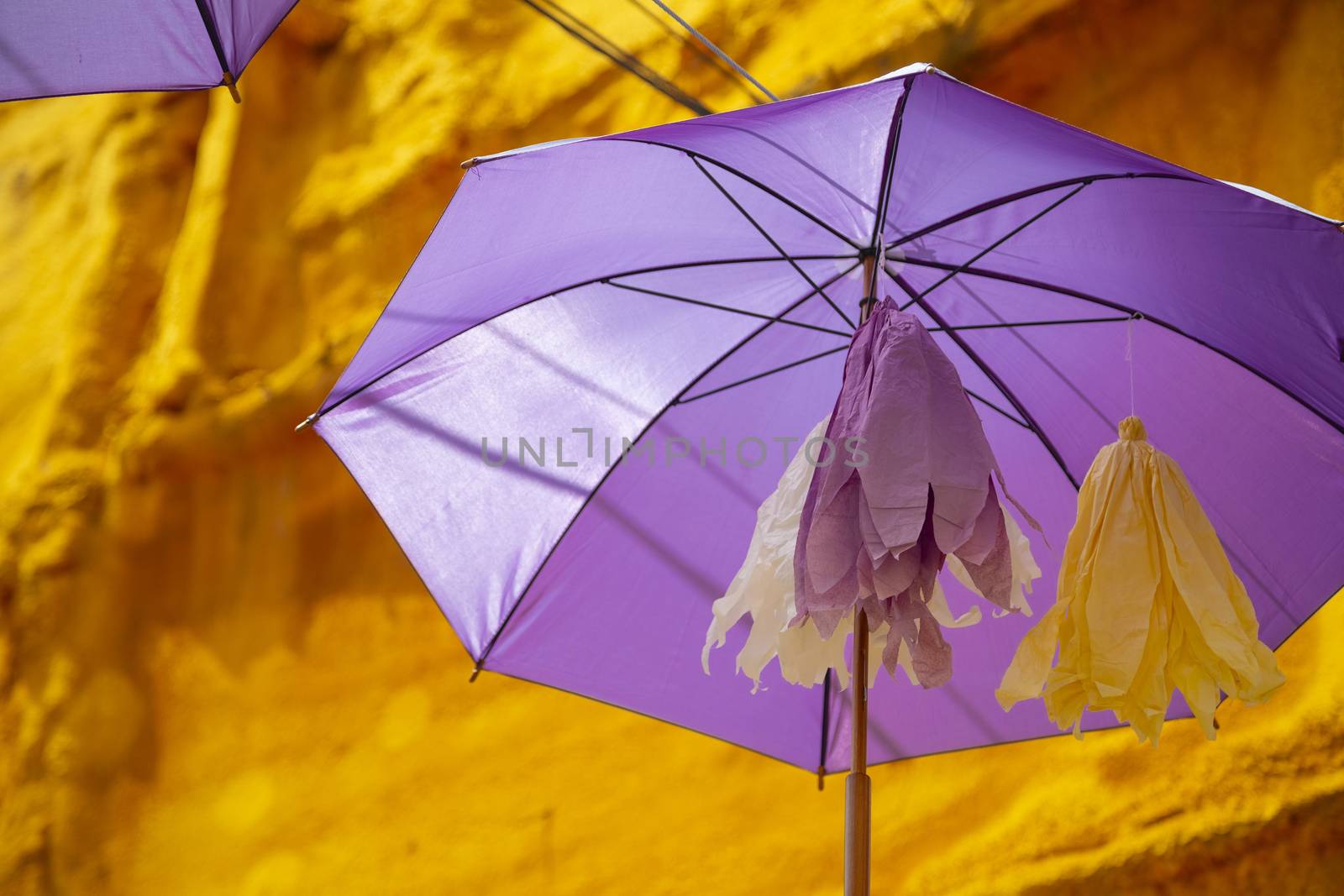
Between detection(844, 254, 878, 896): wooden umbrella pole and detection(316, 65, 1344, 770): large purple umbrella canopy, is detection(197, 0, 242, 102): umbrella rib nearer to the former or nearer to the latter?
detection(316, 65, 1344, 770): large purple umbrella canopy

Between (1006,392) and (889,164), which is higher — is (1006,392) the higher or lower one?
the lower one

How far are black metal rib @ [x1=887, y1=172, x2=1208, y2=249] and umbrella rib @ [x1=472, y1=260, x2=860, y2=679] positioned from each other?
0.40 metres

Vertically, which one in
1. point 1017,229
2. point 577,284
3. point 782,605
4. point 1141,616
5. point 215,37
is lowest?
point 782,605

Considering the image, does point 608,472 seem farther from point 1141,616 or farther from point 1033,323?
point 1141,616

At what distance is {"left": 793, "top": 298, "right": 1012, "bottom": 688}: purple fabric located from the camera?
2.02 meters

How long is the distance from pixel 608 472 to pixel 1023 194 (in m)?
0.98

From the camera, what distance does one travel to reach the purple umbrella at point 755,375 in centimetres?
218

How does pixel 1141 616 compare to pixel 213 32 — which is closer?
pixel 1141 616

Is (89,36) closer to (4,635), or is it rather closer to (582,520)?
(582,520)

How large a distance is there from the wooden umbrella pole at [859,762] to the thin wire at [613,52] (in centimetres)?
267

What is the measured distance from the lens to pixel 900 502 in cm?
201

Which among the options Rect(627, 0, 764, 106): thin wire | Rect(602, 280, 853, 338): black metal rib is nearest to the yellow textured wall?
Rect(627, 0, 764, 106): thin wire

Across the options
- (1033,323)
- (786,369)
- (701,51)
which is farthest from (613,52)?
(1033,323)

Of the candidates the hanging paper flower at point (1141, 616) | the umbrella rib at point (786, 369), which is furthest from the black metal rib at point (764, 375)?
the hanging paper flower at point (1141, 616)
